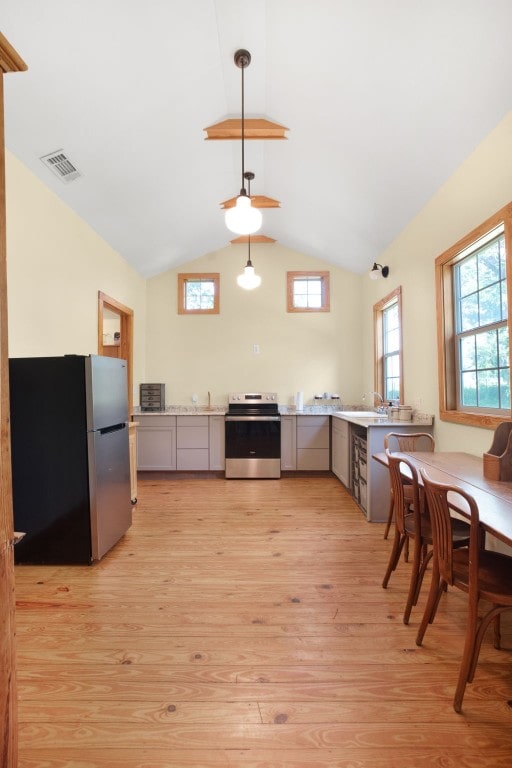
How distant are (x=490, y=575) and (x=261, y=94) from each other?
3.31 meters

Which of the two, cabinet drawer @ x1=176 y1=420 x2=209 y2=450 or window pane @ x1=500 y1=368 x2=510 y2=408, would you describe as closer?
window pane @ x1=500 y1=368 x2=510 y2=408

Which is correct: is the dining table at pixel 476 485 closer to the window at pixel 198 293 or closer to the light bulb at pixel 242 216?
the light bulb at pixel 242 216

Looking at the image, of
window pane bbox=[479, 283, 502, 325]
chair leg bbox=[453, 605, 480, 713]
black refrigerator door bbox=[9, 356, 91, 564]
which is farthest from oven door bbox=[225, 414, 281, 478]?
chair leg bbox=[453, 605, 480, 713]

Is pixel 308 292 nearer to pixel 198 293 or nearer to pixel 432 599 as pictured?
pixel 198 293

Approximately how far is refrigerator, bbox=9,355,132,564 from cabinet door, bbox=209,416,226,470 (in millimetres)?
2338

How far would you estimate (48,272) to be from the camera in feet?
9.44

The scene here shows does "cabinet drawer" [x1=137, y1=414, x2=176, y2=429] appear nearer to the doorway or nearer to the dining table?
the doorway

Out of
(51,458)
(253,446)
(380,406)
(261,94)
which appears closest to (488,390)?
(380,406)

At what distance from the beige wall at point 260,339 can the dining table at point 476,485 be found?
2.88 m

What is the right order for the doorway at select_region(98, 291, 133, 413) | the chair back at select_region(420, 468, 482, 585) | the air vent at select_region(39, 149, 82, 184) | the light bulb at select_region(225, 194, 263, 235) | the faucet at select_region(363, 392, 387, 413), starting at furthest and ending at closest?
the faucet at select_region(363, 392, 387, 413) < the doorway at select_region(98, 291, 133, 413) < the air vent at select_region(39, 149, 82, 184) < the light bulb at select_region(225, 194, 263, 235) < the chair back at select_region(420, 468, 482, 585)

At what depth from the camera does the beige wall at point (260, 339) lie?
537cm

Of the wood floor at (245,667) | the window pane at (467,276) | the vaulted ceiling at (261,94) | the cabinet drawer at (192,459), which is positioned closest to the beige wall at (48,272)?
the vaulted ceiling at (261,94)

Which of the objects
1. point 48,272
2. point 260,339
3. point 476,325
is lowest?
point 476,325

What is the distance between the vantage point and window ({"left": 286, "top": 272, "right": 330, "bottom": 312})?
5.40 metres
